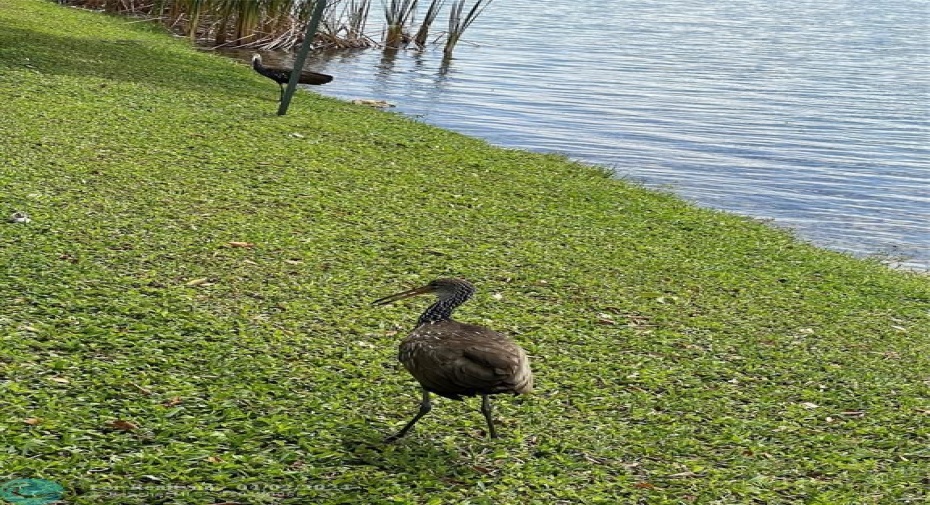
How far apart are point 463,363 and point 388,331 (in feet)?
5.99

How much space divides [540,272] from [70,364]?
11.4ft

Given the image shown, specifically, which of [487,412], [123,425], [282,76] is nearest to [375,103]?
[282,76]

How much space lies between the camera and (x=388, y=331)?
607 centimetres

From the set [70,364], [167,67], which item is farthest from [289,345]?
[167,67]

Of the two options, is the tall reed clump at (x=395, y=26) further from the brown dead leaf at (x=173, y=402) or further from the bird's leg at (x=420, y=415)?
the bird's leg at (x=420, y=415)

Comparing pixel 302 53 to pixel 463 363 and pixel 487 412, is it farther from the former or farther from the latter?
pixel 463 363

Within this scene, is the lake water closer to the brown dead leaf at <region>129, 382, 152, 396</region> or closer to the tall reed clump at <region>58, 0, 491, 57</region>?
the tall reed clump at <region>58, 0, 491, 57</region>

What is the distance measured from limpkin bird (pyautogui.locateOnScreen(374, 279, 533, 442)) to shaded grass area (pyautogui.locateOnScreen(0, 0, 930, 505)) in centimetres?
36

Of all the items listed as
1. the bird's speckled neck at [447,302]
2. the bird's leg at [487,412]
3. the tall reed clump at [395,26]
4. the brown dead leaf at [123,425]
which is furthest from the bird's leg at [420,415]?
the tall reed clump at [395,26]

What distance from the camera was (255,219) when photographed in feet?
25.8

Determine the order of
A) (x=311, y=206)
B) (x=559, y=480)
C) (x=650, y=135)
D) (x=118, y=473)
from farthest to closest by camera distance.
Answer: (x=650, y=135) → (x=311, y=206) → (x=559, y=480) → (x=118, y=473)

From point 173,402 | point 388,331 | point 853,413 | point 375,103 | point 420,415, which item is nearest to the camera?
point 420,415

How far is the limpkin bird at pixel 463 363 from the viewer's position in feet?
13.9

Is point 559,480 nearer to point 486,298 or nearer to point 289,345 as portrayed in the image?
point 289,345
